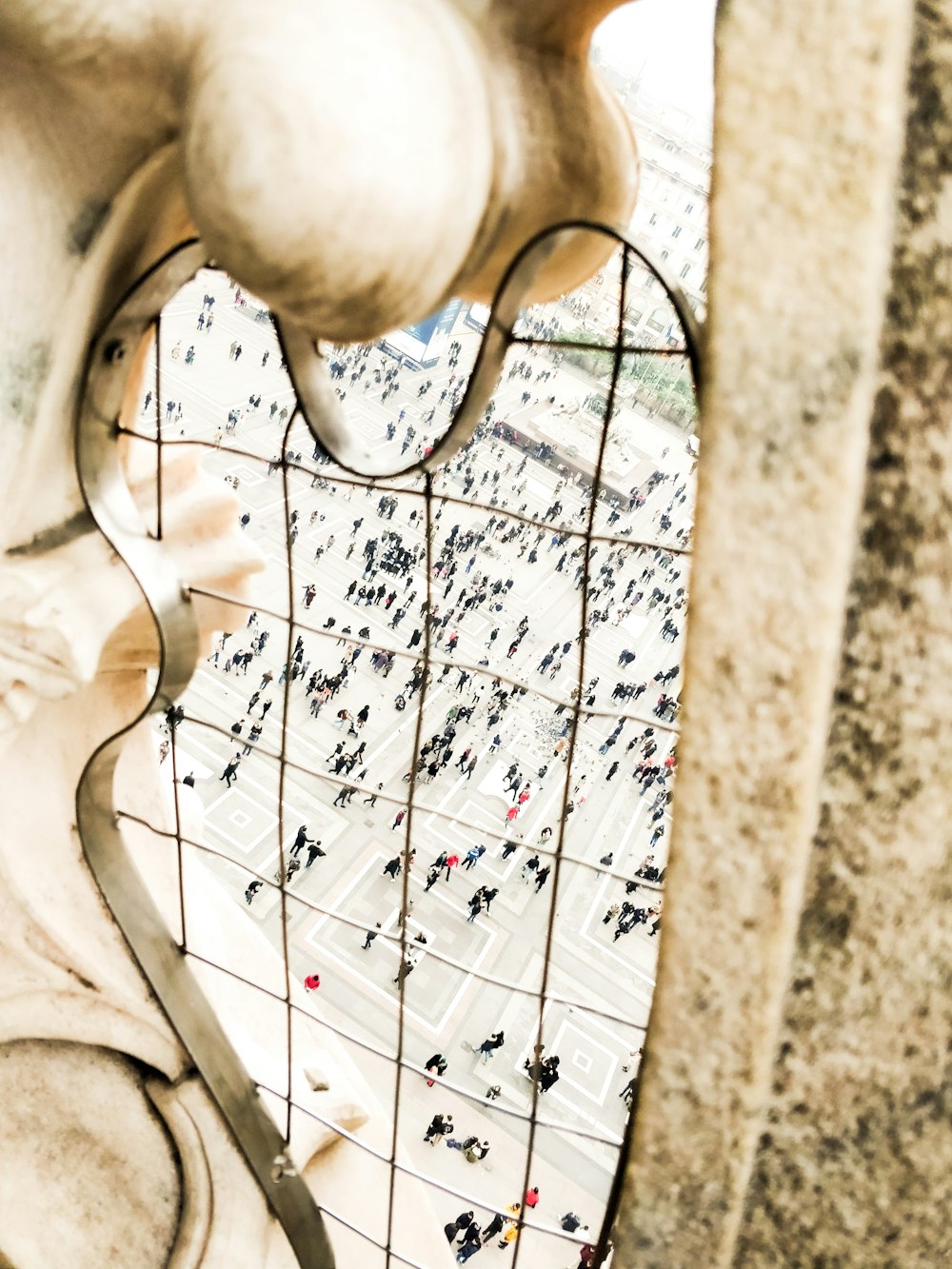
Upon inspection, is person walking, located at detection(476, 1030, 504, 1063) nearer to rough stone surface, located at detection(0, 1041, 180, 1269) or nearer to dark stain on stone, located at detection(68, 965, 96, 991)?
rough stone surface, located at detection(0, 1041, 180, 1269)

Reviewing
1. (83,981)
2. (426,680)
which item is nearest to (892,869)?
(426,680)

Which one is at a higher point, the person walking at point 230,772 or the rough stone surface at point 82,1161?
the rough stone surface at point 82,1161

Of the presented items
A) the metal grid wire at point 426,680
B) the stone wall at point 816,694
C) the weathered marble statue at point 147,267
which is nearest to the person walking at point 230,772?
the metal grid wire at point 426,680

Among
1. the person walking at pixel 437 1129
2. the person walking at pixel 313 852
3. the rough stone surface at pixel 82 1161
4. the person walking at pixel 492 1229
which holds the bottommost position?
the person walking at pixel 492 1229

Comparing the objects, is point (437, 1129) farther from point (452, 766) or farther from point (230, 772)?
point (452, 766)

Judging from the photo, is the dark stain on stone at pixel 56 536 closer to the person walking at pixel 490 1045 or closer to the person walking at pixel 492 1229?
the person walking at pixel 492 1229
